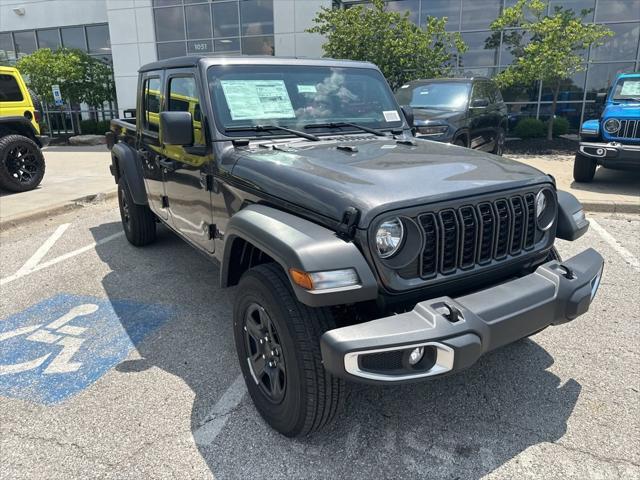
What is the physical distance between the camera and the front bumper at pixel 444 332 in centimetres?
194

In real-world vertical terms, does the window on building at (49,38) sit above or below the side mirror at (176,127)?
above

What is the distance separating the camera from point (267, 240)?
7.46 feet

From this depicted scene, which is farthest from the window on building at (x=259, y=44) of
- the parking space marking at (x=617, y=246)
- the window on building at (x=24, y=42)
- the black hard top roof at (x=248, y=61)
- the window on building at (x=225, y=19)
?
the black hard top roof at (x=248, y=61)

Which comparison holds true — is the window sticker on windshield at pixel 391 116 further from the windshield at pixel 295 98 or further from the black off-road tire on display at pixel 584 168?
the black off-road tire on display at pixel 584 168

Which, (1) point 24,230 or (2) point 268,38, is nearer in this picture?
(1) point 24,230

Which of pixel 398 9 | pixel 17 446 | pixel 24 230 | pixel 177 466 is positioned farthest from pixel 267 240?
pixel 398 9

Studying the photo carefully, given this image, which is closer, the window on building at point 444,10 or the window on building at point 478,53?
the window on building at point 478,53

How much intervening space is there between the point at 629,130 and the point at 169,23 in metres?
16.6

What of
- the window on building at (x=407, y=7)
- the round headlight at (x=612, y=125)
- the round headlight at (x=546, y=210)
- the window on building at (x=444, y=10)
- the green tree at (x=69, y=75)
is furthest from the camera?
the green tree at (x=69, y=75)

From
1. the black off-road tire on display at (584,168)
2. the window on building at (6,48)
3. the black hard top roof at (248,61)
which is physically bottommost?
the black off-road tire on display at (584,168)

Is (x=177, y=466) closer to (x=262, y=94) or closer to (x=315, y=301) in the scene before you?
(x=315, y=301)

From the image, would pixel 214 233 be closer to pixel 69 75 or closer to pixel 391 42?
pixel 391 42

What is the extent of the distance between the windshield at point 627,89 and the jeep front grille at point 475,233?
25.0ft

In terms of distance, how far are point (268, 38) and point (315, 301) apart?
17.4 metres
